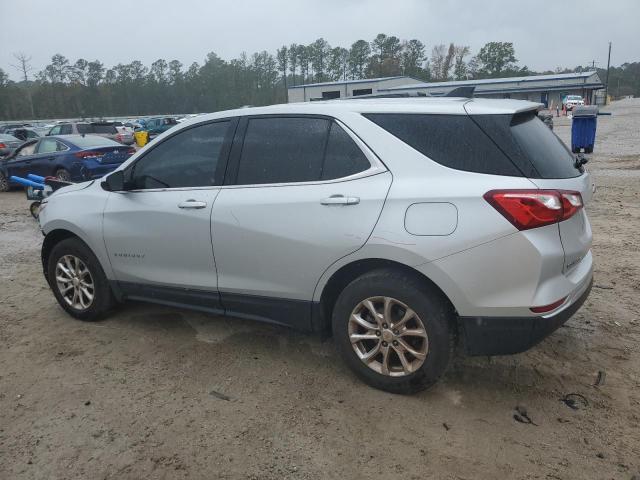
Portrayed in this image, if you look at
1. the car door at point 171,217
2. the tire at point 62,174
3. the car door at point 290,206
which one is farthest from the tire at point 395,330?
the tire at point 62,174

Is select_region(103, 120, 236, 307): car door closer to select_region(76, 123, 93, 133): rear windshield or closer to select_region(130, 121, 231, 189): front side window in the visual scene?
select_region(130, 121, 231, 189): front side window

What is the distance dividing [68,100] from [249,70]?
37.5m

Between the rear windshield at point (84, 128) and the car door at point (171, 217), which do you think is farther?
the rear windshield at point (84, 128)

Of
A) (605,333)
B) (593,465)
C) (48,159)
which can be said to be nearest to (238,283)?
(593,465)

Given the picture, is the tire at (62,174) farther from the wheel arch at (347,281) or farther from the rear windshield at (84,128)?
the rear windshield at (84,128)

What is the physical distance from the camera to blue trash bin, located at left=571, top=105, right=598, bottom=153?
16.2 metres

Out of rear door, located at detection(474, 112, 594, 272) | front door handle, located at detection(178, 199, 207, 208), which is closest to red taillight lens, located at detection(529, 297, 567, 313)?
rear door, located at detection(474, 112, 594, 272)

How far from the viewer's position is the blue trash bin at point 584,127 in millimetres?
16219

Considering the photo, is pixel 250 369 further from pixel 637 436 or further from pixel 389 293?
pixel 637 436

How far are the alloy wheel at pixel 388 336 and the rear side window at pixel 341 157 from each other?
793 millimetres

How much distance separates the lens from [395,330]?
305 centimetres

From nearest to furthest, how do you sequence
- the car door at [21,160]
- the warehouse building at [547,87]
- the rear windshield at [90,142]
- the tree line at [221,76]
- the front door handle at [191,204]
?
the front door handle at [191,204]
the rear windshield at [90,142]
the car door at [21,160]
the warehouse building at [547,87]
the tree line at [221,76]

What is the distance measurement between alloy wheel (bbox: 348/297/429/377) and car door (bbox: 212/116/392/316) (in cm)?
36

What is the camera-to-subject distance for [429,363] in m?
3.00
